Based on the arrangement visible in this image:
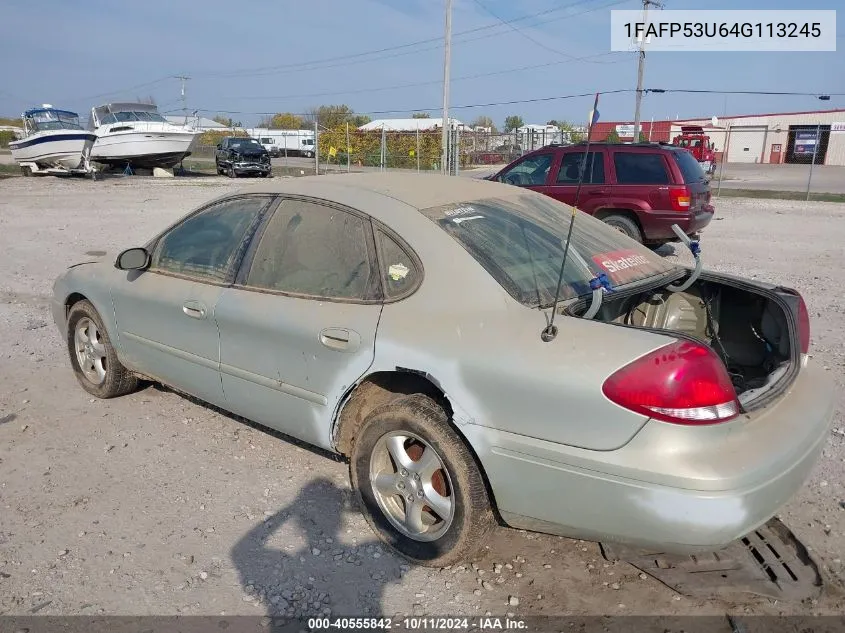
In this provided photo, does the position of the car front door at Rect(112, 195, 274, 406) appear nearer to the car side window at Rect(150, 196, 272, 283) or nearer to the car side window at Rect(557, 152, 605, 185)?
the car side window at Rect(150, 196, 272, 283)

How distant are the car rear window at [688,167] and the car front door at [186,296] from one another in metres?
7.64

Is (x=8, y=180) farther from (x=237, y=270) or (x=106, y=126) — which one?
(x=237, y=270)

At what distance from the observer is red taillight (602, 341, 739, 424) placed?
221 cm

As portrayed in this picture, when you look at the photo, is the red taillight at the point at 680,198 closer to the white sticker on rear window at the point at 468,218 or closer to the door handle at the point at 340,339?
the white sticker on rear window at the point at 468,218

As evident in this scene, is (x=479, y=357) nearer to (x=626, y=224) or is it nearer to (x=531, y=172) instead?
(x=626, y=224)

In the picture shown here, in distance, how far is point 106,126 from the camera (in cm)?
2645

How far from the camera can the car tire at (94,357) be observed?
4469 mm

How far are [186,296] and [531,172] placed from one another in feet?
26.5

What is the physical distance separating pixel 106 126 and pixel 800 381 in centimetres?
2873

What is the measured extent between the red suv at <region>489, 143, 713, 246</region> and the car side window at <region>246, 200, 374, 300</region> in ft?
22.4

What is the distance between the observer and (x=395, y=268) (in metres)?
2.95

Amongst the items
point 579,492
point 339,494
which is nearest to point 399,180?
point 339,494

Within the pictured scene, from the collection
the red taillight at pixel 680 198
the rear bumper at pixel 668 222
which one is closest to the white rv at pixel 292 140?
the rear bumper at pixel 668 222

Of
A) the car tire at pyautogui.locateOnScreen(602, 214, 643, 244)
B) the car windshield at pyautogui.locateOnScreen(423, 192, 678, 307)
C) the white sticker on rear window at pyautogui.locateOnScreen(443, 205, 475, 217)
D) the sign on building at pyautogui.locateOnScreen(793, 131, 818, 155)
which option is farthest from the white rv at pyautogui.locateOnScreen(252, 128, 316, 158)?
the white sticker on rear window at pyautogui.locateOnScreen(443, 205, 475, 217)
